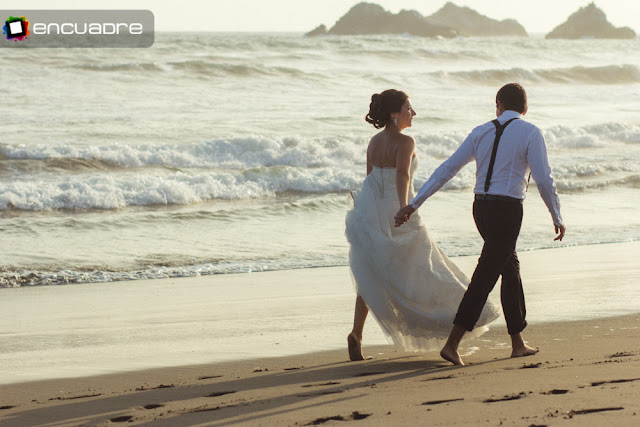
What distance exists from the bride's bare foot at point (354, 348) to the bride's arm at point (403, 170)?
Answer: 83 cm

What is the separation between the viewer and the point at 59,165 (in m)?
A: 16.6

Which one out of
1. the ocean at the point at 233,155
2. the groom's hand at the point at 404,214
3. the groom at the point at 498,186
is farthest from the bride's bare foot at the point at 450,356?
the ocean at the point at 233,155

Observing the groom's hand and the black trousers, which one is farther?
the groom's hand

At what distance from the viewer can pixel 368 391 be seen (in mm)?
3967

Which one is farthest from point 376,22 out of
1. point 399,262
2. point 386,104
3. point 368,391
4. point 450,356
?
point 368,391

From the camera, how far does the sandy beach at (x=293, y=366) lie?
3562 millimetres

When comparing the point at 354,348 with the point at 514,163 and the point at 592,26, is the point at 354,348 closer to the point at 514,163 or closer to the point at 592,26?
the point at 514,163

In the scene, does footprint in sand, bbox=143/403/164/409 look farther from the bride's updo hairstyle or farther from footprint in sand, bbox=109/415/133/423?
the bride's updo hairstyle

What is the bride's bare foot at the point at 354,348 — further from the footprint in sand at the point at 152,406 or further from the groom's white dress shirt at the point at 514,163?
the footprint in sand at the point at 152,406

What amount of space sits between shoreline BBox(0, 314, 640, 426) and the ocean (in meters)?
4.02

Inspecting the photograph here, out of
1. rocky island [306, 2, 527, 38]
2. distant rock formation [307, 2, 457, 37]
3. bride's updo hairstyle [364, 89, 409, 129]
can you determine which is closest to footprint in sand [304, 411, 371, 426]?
bride's updo hairstyle [364, 89, 409, 129]

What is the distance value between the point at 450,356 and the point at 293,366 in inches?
35.6

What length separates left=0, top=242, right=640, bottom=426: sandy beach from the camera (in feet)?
11.7

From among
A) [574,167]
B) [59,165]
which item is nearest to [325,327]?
[59,165]
